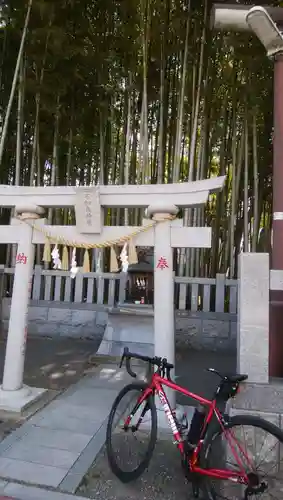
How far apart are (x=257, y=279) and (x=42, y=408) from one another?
2.46m

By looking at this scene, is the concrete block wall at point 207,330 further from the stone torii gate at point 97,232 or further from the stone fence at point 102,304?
the stone torii gate at point 97,232

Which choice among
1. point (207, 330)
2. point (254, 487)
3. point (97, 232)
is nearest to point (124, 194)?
point (97, 232)

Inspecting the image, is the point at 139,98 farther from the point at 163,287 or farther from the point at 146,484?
the point at 146,484

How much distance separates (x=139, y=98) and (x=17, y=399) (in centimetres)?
588

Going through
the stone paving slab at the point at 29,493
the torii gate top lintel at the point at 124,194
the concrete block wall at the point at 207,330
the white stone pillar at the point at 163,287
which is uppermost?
the torii gate top lintel at the point at 124,194

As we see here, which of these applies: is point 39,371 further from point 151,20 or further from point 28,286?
point 151,20

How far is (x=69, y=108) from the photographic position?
7.36 metres

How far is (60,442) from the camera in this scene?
9.93 feet

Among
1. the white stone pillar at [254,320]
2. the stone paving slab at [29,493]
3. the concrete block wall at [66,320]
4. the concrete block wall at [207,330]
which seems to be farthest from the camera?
the concrete block wall at [66,320]

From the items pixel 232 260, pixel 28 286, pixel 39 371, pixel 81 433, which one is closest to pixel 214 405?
pixel 81 433

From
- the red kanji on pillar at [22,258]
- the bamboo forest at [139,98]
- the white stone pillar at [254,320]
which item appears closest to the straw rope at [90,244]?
the red kanji on pillar at [22,258]

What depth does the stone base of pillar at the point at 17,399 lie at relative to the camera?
3.53 m

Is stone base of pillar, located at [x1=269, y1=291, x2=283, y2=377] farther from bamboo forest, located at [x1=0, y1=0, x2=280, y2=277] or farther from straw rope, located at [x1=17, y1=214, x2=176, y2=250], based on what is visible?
bamboo forest, located at [x1=0, y1=0, x2=280, y2=277]

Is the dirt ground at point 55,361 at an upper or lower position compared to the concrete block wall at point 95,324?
lower
